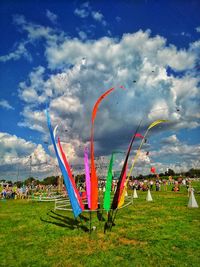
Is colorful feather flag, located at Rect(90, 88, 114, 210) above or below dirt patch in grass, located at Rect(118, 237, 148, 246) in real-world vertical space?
above

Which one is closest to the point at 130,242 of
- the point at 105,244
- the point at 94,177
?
the point at 105,244

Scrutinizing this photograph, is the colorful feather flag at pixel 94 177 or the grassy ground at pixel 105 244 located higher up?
the colorful feather flag at pixel 94 177

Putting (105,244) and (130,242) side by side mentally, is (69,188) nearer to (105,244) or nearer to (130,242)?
(105,244)

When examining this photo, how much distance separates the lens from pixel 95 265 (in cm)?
704

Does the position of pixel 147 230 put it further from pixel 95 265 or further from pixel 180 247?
pixel 95 265

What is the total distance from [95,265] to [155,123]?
6421mm

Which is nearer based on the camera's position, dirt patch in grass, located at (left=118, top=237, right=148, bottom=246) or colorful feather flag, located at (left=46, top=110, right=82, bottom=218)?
dirt patch in grass, located at (left=118, top=237, right=148, bottom=246)

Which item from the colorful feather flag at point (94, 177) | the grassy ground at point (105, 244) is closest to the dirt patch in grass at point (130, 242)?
the grassy ground at point (105, 244)

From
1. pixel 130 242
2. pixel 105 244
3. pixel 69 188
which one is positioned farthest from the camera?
pixel 69 188

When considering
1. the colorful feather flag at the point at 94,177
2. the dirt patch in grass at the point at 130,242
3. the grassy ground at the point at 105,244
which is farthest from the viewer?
the colorful feather flag at the point at 94,177

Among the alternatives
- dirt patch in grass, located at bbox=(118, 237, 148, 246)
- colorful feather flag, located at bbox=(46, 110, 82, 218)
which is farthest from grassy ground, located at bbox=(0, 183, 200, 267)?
colorful feather flag, located at bbox=(46, 110, 82, 218)

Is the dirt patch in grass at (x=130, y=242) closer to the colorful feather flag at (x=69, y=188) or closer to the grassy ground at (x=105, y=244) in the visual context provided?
the grassy ground at (x=105, y=244)

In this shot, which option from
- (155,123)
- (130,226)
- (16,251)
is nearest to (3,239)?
(16,251)

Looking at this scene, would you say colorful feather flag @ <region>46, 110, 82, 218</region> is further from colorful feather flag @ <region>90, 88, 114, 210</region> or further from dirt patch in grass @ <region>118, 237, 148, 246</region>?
dirt patch in grass @ <region>118, 237, 148, 246</region>
